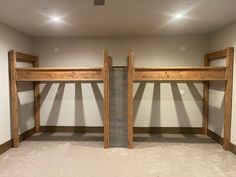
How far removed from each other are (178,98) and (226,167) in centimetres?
223

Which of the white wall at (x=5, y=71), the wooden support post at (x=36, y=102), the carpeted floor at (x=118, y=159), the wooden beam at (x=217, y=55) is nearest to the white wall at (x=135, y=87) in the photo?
the wooden support post at (x=36, y=102)

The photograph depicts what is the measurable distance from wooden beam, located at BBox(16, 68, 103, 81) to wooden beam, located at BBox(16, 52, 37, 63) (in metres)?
0.40


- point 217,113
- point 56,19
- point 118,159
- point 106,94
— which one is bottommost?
point 118,159

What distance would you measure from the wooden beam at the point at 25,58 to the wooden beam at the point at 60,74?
15.9 inches

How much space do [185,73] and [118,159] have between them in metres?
2.04

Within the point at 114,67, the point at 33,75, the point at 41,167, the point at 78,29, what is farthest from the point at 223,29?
the point at 41,167

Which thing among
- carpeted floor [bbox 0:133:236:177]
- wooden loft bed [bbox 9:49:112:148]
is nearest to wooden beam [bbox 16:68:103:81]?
wooden loft bed [bbox 9:49:112:148]

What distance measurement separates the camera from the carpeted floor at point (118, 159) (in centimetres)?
309

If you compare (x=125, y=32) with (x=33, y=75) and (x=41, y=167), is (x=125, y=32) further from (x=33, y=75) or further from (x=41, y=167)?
(x=41, y=167)

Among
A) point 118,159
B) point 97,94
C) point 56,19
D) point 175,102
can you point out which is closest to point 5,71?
point 56,19

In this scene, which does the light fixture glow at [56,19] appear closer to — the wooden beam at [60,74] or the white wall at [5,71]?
the wooden beam at [60,74]

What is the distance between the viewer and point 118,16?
11.5 ft

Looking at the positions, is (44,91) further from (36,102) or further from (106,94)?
(106,94)

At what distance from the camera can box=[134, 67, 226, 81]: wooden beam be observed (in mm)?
3973
